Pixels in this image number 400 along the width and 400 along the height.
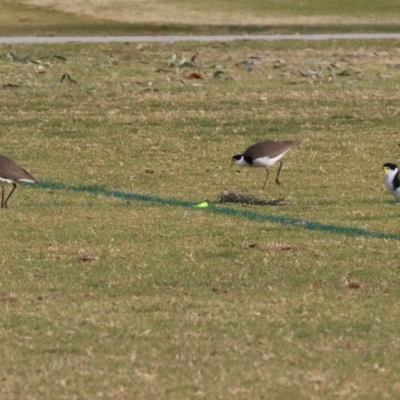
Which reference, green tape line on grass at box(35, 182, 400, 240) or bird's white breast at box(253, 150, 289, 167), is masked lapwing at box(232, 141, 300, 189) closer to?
bird's white breast at box(253, 150, 289, 167)

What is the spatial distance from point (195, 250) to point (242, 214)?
7.54ft

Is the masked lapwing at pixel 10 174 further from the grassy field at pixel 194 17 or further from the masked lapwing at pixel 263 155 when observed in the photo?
the grassy field at pixel 194 17

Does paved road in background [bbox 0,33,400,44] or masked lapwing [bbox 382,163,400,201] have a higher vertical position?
masked lapwing [bbox 382,163,400,201]

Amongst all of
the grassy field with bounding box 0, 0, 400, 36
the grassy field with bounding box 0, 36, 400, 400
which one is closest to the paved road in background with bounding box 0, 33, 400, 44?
the grassy field with bounding box 0, 0, 400, 36

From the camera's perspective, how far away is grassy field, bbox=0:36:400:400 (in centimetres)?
718

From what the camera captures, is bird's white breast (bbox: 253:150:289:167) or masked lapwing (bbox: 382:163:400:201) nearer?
masked lapwing (bbox: 382:163:400:201)

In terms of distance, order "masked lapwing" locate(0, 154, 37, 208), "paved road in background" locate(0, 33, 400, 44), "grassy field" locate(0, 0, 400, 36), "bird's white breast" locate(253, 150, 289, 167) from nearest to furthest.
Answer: "masked lapwing" locate(0, 154, 37, 208)
"bird's white breast" locate(253, 150, 289, 167)
"paved road in background" locate(0, 33, 400, 44)
"grassy field" locate(0, 0, 400, 36)

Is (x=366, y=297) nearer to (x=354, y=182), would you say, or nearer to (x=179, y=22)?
(x=354, y=182)

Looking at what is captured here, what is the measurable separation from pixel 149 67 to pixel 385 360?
71.2 ft

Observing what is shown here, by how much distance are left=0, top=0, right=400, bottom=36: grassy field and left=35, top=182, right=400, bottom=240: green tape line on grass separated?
27514mm

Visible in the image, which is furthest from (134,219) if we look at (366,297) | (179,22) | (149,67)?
(179,22)

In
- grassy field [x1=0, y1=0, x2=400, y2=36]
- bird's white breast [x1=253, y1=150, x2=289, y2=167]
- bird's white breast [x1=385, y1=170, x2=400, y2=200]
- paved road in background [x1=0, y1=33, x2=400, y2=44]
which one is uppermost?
bird's white breast [x1=385, y1=170, x2=400, y2=200]

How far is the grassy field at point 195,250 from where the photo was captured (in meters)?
7.18

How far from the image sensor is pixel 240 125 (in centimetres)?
2022
